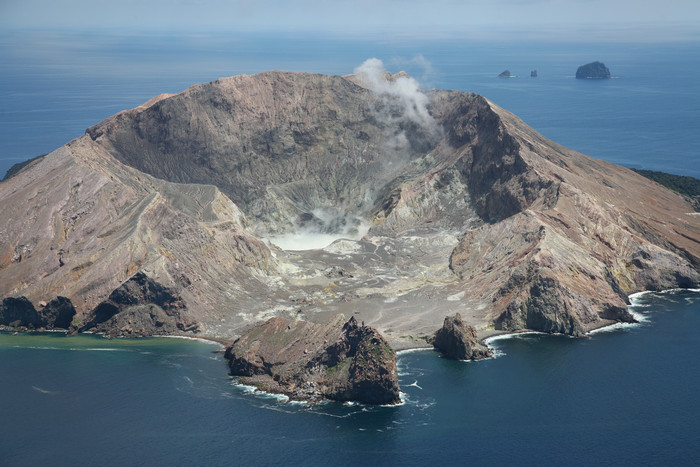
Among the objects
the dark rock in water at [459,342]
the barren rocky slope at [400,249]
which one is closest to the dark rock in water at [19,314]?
the barren rocky slope at [400,249]

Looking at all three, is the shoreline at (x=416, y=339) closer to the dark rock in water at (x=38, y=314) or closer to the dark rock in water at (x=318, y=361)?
the dark rock in water at (x=38, y=314)

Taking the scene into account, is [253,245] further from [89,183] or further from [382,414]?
[382,414]

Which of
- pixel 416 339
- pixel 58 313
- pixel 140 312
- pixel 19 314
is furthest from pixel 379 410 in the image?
pixel 19 314

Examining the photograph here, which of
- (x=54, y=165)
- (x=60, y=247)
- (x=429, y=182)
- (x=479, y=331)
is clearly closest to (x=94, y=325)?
A: (x=60, y=247)

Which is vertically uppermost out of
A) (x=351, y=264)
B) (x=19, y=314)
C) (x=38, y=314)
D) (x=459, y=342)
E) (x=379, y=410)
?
(x=351, y=264)

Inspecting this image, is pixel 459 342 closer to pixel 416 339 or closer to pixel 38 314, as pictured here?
pixel 416 339

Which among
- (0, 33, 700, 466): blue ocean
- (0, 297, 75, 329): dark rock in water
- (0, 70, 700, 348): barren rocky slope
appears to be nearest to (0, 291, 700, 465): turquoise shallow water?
(0, 33, 700, 466): blue ocean
